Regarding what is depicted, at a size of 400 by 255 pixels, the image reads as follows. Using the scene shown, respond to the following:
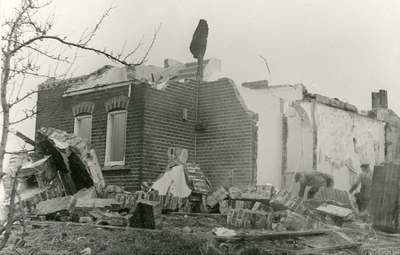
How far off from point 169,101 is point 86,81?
320cm

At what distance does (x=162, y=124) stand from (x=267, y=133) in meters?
3.15

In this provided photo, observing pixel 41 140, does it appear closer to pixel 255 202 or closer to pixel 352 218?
pixel 255 202

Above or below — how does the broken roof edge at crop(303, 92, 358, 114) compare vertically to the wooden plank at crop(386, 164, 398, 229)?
above

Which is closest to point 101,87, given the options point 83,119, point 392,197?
point 83,119

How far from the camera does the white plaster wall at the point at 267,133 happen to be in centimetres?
1381

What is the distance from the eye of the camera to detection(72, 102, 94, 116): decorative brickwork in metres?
13.8

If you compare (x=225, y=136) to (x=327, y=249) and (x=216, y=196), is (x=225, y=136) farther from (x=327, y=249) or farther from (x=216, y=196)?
(x=327, y=249)

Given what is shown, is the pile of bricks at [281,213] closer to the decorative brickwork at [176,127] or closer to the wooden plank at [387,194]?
the wooden plank at [387,194]

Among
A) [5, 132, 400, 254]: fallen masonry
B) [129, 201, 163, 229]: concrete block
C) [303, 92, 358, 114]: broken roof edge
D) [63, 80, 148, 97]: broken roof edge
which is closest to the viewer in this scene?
[129, 201, 163, 229]: concrete block

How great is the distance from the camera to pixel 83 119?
1412 cm

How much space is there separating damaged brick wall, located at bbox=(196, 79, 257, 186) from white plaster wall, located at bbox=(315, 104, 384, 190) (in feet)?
11.6

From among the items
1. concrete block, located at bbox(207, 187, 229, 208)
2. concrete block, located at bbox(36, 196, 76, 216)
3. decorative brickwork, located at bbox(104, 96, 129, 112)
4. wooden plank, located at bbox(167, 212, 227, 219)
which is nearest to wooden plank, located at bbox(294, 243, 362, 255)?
wooden plank, located at bbox(167, 212, 227, 219)

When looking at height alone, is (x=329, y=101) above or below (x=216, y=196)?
above

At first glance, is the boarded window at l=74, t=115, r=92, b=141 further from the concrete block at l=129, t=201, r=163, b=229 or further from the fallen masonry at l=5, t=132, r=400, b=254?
the concrete block at l=129, t=201, r=163, b=229
